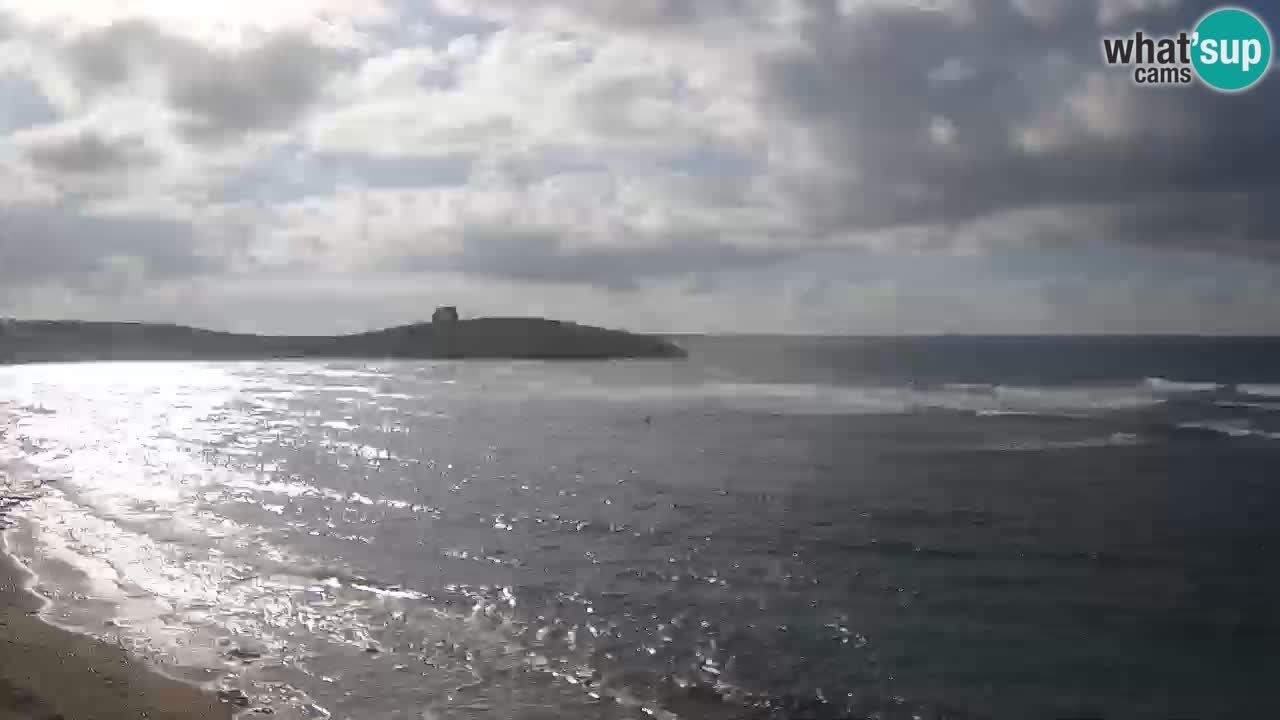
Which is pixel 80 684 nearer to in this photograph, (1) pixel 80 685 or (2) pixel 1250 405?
(1) pixel 80 685

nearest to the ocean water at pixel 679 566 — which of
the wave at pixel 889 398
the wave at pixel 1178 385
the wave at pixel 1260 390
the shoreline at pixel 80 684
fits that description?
the shoreline at pixel 80 684

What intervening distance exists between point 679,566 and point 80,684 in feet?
43.4

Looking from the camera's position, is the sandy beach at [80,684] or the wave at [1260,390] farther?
the wave at [1260,390]

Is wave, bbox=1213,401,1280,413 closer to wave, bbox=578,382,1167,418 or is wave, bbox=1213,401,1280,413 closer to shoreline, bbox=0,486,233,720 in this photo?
wave, bbox=578,382,1167,418

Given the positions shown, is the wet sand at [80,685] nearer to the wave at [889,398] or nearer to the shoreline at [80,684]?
the shoreline at [80,684]

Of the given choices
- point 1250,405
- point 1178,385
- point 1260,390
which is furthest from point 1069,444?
point 1178,385

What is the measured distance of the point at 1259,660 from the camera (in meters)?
17.1

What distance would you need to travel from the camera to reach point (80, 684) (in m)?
14.3

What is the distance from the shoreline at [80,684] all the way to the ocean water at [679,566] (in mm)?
683

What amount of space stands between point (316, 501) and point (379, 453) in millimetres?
14067

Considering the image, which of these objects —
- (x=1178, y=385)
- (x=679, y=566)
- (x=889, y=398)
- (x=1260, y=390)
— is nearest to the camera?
(x=679, y=566)

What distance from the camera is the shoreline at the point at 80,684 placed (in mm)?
13336

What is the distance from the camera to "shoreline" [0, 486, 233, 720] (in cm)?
1334

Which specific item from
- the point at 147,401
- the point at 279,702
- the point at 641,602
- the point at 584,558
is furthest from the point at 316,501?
the point at 147,401
